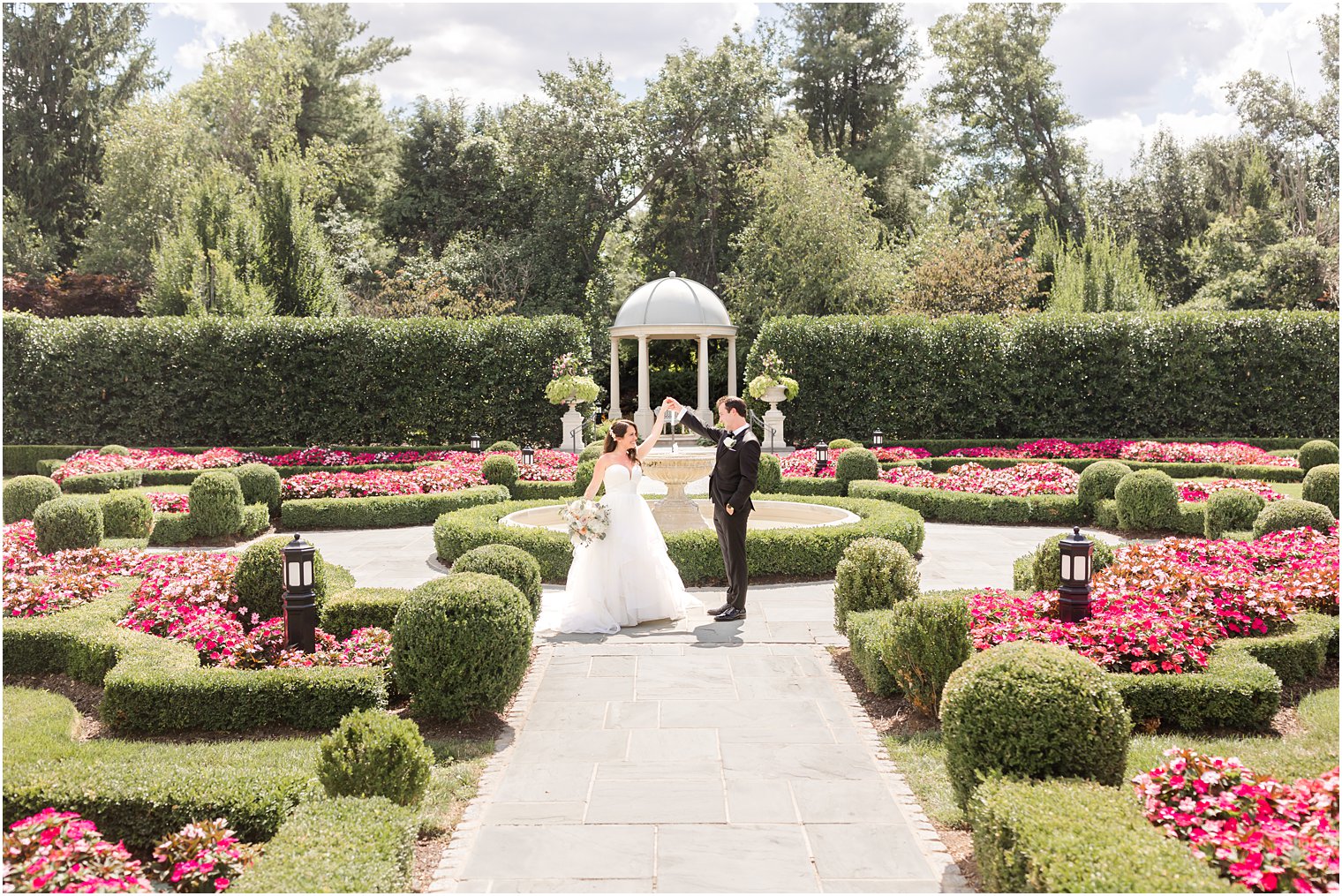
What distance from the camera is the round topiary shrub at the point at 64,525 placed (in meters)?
10.2

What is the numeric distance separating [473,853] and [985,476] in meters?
13.6

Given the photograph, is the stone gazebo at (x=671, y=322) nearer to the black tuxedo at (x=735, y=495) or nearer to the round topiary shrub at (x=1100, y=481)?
the round topiary shrub at (x=1100, y=481)

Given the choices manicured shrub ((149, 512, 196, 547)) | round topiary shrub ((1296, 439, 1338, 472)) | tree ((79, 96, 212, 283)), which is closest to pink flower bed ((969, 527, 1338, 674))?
round topiary shrub ((1296, 439, 1338, 472))

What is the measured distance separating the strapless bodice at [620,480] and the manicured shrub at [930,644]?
3311 millimetres

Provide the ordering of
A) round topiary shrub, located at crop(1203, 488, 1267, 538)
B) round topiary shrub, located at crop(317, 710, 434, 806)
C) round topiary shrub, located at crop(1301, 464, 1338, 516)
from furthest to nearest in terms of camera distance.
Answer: round topiary shrub, located at crop(1301, 464, 1338, 516) → round topiary shrub, located at crop(1203, 488, 1267, 538) → round topiary shrub, located at crop(317, 710, 434, 806)

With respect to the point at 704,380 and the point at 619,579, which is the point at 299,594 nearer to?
the point at 619,579

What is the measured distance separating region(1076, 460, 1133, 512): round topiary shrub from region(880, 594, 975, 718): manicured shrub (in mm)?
9367

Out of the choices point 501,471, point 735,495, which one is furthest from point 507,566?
point 501,471

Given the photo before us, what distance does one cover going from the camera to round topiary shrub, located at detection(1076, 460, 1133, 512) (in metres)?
14.1

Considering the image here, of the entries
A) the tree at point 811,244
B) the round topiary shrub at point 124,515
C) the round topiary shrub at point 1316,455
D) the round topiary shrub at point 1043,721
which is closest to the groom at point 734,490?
the round topiary shrub at point 1043,721

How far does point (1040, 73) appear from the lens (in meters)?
37.6

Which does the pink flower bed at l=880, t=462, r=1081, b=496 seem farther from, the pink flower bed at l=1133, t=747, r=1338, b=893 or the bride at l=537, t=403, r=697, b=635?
the pink flower bed at l=1133, t=747, r=1338, b=893

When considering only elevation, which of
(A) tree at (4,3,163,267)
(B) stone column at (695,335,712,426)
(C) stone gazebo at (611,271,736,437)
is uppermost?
(A) tree at (4,3,163,267)

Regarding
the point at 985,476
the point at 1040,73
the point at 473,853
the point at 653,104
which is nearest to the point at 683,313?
the point at 985,476
